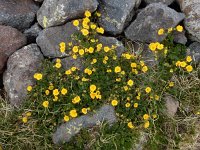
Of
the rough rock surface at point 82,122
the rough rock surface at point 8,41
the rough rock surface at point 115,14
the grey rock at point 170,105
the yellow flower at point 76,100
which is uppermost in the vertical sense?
the rough rock surface at point 115,14

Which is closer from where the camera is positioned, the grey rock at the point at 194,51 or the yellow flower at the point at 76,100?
the yellow flower at the point at 76,100

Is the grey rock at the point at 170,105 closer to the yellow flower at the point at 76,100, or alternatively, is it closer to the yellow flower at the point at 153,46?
the yellow flower at the point at 153,46

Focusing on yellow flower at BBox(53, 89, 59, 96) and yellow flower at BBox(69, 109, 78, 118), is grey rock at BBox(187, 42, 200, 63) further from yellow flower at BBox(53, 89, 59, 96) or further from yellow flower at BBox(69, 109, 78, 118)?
yellow flower at BBox(53, 89, 59, 96)

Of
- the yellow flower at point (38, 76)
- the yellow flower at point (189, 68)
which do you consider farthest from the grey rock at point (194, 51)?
the yellow flower at point (38, 76)

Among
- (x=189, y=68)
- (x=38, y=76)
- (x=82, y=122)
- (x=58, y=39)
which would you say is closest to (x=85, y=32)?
(x=58, y=39)

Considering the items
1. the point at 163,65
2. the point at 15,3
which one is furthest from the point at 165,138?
the point at 15,3

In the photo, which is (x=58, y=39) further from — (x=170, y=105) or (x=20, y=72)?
(x=170, y=105)
